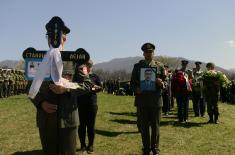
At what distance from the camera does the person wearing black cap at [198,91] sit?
16.2 metres

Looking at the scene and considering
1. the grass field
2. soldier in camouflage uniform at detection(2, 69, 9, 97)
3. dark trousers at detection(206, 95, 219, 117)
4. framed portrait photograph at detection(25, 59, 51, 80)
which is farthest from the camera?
soldier in camouflage uniform at detection(2, 69, 9, 97)

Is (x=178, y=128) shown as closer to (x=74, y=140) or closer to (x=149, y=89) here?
(x=149, y=89)

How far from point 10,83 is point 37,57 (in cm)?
2843

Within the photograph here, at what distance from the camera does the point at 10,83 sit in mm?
32844

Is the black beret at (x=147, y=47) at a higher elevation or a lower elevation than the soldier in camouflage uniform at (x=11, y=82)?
higher

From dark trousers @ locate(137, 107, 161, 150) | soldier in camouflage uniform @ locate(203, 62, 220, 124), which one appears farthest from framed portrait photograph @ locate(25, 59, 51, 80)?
soldier in camouflage uniform @ locate(203, 62, 220, 124)

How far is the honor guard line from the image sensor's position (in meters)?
5.01

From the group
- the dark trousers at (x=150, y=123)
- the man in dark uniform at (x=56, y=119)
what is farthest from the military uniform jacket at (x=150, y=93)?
the man in dark uniform at (x=56, y=119)

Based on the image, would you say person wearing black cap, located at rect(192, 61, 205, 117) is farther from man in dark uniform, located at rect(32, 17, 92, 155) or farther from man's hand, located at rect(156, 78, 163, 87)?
man in dark uniform, located at rect(32, 17, 92, 155)

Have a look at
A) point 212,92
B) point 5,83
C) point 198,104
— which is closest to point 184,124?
point 212,92

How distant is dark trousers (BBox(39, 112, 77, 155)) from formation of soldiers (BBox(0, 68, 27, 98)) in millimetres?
25753

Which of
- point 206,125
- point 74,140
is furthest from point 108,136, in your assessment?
point 74,140

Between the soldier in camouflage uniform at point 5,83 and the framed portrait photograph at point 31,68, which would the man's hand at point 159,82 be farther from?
the soldier in camouflage uniform at point 5,83

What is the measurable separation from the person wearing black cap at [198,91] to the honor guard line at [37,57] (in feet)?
35.2
